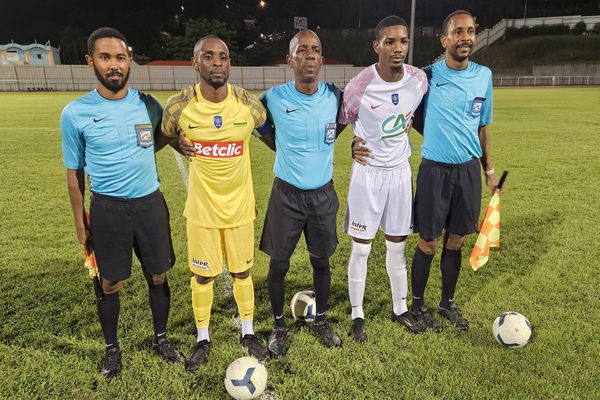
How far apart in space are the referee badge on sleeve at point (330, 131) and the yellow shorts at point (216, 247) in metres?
0.79

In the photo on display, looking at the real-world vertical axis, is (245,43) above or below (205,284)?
Result: above

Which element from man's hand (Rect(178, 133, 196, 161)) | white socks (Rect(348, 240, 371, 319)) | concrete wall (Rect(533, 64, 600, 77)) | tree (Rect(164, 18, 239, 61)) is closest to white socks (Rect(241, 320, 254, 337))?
white socks (Rect(348, 240, 371, 319))

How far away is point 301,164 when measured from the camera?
2980mm

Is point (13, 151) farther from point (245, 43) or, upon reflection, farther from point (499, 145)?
point (245, 43)

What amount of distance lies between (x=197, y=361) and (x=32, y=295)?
198 centimetres

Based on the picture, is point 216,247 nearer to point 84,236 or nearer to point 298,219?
point 298,219

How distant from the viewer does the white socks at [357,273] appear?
3299 mm

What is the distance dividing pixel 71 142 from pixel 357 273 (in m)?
2.14

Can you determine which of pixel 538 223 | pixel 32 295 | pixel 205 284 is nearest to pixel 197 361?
pixel 205 284

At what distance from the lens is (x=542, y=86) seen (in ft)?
126

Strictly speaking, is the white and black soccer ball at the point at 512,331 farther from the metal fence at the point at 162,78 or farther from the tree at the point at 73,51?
the tree at the point at 73,51

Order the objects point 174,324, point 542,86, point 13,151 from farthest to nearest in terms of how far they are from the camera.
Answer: point 542,86
point 13,151
point 174,324

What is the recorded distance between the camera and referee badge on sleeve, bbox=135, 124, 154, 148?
8.80ft

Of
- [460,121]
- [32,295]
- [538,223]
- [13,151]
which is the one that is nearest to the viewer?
[460,121]
